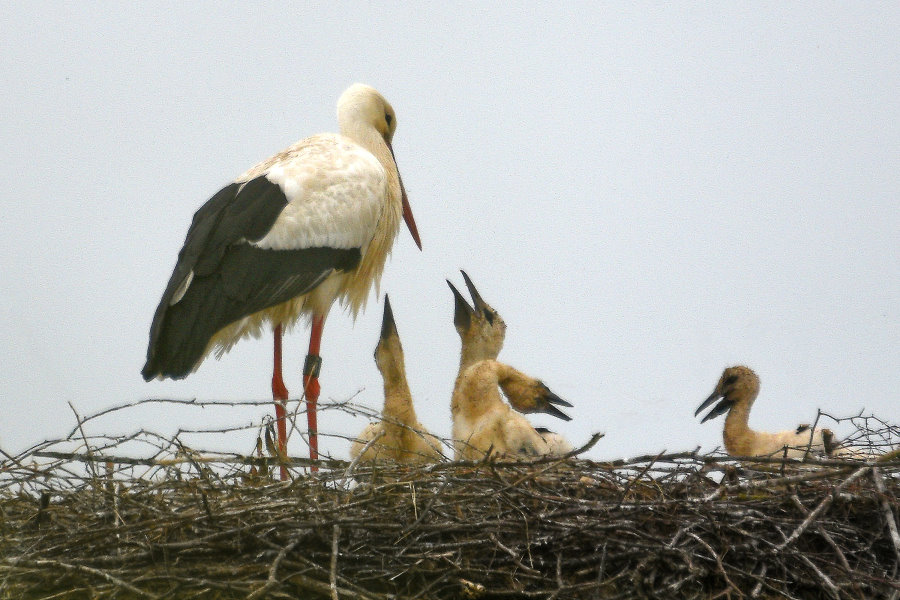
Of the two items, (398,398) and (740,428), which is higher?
(398,398)

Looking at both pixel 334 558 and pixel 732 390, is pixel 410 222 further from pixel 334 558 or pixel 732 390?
pixel 334 558

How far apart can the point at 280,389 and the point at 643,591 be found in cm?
A: 220

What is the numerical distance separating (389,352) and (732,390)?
130 cm

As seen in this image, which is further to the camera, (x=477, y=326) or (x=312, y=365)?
(x=477, y=326)

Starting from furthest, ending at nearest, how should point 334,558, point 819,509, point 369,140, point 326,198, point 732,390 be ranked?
point 369,140, point 732,390, point 326,198, point 819,509, point 334,558

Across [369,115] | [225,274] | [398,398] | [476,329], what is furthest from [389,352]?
[369,115]

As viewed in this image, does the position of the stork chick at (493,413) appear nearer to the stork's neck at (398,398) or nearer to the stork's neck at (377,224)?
the stork's neck at (398,398)

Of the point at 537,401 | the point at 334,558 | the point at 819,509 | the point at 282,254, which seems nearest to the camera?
the point at 334,558

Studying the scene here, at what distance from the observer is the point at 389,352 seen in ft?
14.9

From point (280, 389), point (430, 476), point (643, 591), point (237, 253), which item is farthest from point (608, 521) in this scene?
point (280, 389)

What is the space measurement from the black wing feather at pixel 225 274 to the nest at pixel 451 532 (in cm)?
88

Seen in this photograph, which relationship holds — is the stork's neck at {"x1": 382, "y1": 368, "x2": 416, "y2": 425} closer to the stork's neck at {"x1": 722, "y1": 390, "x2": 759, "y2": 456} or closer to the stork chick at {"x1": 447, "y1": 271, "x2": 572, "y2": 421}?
the stork chick at {"x1": 447, "y1": 271, "x2": 572, "y2": 421}

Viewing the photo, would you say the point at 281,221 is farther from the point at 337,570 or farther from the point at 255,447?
the point at 337,570

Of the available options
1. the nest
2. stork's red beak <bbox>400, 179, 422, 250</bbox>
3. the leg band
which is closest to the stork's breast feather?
the leg band
